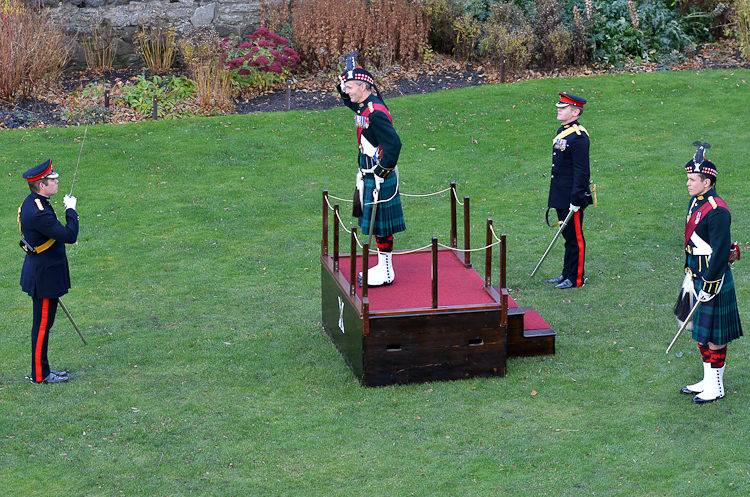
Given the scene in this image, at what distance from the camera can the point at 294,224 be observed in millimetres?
10617

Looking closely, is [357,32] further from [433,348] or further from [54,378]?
[54,378]

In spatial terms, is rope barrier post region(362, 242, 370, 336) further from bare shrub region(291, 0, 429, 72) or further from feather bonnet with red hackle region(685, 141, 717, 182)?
bare shrub region(291, 0, 429, 72)

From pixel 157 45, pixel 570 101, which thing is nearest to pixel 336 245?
pixel 570 101

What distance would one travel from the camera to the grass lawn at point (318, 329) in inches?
211

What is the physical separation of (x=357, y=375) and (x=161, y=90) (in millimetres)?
10436

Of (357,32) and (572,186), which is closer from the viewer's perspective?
(572,186)

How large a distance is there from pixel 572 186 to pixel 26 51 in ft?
35.4

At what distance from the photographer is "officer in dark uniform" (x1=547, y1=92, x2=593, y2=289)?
816cm

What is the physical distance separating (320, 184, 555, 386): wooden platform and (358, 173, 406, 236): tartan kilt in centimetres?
52

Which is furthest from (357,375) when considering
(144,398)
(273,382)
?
(144,398)

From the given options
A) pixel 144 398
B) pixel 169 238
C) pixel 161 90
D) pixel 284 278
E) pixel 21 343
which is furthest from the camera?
pixel 161 90

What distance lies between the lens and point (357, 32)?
1653 centimetres

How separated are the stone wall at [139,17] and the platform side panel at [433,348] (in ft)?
40.1

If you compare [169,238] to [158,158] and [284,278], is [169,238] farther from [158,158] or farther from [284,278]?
[158,158]
